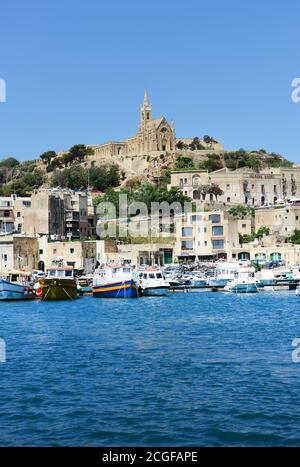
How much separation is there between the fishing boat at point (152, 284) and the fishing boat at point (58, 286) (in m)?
4.80

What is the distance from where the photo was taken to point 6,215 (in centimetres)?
7375

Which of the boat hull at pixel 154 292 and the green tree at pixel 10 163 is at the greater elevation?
the green tree at pixel 10 163

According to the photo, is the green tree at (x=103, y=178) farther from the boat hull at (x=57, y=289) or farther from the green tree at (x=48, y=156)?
the boat hull at (x=57, y=289)

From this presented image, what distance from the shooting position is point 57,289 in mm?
47250

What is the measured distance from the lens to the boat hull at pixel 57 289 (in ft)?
154

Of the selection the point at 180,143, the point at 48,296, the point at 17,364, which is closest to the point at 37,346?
the point at 17,364

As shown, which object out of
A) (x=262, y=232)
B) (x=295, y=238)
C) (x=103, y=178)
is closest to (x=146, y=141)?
(x=103, y=178)

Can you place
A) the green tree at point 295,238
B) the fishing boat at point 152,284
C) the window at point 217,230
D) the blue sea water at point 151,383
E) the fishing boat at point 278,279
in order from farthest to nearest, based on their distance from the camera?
the green tree at point 295,238
the window at point 217,230
the fishing boat at point 278,279
the fishing boat at point 152,284
the blue sea water at point 151,383

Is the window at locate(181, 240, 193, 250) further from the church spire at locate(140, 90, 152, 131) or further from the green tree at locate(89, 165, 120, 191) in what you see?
the church spire at locate(140, 90, 152, 131)

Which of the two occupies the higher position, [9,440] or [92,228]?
[92,228]

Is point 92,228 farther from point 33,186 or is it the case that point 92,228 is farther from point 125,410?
point 125,410

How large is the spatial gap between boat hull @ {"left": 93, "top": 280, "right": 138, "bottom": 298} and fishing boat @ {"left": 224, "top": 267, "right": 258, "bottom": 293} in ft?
28.2

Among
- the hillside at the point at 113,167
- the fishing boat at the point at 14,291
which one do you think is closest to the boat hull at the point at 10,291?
the fishing boat at the point at 14,291
